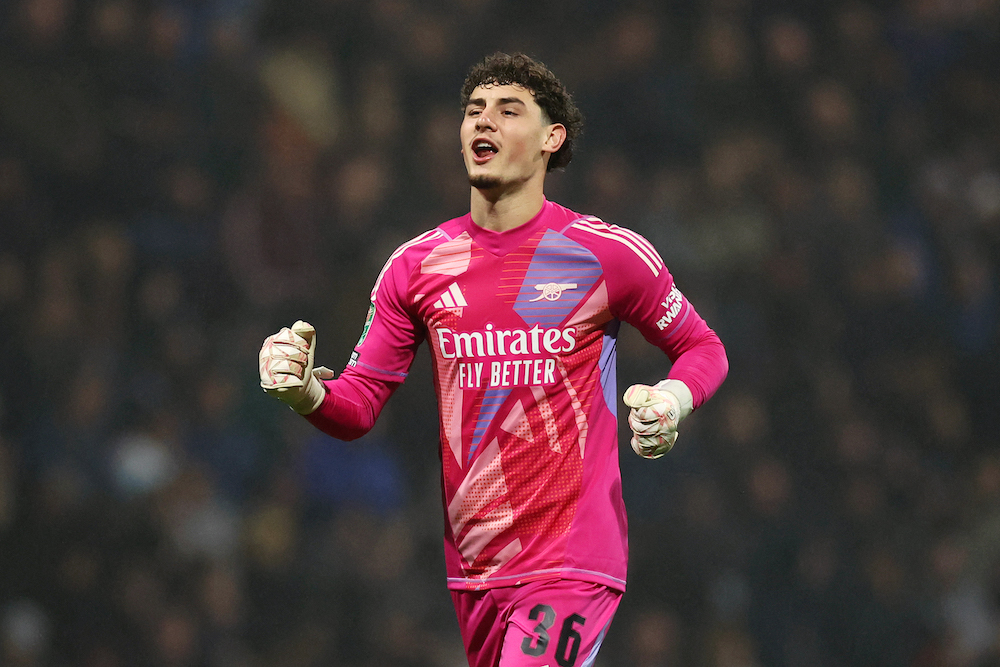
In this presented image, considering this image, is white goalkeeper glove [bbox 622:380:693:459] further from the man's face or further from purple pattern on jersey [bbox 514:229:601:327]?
the man's face

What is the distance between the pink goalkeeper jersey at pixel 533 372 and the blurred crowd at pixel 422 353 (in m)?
3.00

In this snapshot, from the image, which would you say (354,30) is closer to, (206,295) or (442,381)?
(206,295)

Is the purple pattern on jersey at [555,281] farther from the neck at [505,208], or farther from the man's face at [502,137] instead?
the man's face at [502,137]

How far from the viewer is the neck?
319cm

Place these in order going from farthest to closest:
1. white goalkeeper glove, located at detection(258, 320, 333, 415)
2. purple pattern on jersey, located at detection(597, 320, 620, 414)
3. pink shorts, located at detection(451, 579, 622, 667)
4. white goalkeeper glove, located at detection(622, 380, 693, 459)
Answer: purple pattern on jersey, located at detection(597, 320, 620, 414)
pink shorts, located at detection(451, 579, 622, 667)
white goalkeeper glove, located at detection(258, 320, 333, 415)
white goalkeeper glove, located at detection(622, 380, 693, 459)

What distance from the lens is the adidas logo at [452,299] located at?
3.12m

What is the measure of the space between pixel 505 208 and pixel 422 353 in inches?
146

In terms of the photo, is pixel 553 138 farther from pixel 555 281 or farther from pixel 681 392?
pixel 681 392

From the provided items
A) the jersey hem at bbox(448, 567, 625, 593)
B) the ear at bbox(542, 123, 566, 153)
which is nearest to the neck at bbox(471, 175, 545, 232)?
the ear at bbox(542, 123, 566, 153)

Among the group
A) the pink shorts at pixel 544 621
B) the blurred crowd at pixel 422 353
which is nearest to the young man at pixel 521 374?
the pink shorts at pixel 544 621

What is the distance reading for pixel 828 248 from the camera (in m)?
6.84

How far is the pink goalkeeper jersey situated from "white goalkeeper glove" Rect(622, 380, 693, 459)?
320 millimetres

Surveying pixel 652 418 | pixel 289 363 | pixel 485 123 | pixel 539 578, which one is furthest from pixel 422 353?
pixel 652 418

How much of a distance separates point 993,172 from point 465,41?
3493 millimetres
